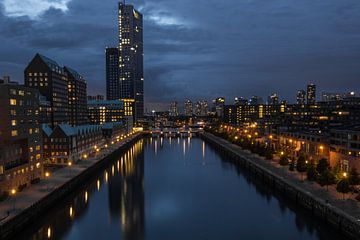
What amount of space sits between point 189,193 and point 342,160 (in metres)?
16.9

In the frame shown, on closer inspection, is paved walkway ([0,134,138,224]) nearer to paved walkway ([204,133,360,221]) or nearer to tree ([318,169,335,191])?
paved walkway ([204,133,360,221])

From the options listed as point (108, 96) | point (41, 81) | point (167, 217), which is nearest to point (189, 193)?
point (167, 217)

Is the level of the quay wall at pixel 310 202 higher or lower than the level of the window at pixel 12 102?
lower

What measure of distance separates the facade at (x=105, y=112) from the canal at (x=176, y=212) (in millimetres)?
77423

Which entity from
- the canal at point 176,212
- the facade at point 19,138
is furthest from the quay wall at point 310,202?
the facade at point 19,138

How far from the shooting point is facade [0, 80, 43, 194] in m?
28.2

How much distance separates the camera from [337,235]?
22.1 meters

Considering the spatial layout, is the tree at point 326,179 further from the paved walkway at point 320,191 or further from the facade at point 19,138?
the facade at point 19,138

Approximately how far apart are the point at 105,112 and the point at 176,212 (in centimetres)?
9867

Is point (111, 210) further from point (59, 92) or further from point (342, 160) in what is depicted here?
point (59, 92)

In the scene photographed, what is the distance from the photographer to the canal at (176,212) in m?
24.4

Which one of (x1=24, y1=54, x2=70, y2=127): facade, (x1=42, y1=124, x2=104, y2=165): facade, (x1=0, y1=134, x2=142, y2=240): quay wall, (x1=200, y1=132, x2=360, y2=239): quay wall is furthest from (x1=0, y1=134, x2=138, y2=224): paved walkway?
(x1=24, y1=54, x2=70, y2=127): facade

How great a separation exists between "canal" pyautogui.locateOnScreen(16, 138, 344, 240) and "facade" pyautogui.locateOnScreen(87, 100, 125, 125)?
77423 mm

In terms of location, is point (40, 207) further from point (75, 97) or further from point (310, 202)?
point (75, 97)
